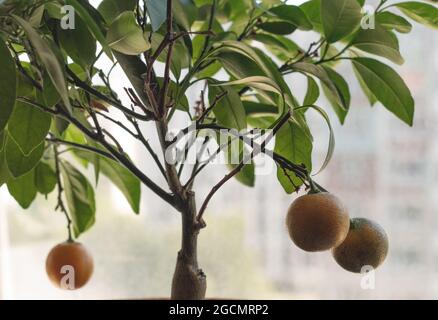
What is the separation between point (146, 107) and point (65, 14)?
115 millimetres

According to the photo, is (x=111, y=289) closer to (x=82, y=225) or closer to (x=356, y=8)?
(x=82, y=225)

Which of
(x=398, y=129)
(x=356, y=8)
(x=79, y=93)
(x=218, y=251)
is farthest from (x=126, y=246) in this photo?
(x=356, y=8)

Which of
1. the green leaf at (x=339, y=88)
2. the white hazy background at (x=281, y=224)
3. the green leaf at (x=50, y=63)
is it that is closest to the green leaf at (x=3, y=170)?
the green leaf at (x=50, y=63)

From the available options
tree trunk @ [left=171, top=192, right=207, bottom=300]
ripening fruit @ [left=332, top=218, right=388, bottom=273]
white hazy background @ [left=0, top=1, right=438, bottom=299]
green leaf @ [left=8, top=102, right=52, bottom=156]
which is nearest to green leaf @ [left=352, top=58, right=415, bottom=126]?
ripening fruit @ [left=332, top=218, right=388, bottom=273]

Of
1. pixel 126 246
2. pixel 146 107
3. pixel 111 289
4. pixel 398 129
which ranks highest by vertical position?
pixel 398 129

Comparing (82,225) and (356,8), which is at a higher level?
(356,8)

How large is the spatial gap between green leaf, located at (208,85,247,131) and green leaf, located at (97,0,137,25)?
12 cm

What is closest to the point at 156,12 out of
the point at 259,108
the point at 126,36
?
the point at 126,36

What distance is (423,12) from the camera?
707mm

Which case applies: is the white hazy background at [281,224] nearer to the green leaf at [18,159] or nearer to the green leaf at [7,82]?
the green leaf at [18,159]

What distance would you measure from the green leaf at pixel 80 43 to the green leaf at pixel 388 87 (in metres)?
0.30

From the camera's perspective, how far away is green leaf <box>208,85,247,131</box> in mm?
604

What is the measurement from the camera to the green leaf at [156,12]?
1.54 ft

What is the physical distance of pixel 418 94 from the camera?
1.41 metres
